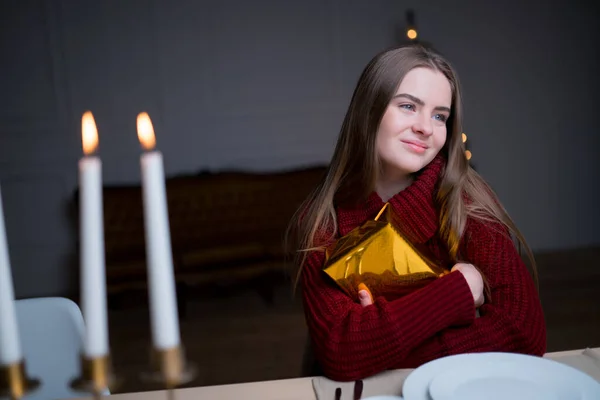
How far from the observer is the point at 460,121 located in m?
1.25

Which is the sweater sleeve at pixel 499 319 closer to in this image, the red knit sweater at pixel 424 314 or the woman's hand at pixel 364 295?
the red knit sweater at pixel 424 314

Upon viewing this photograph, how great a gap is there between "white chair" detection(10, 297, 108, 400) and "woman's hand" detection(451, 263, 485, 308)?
757 mm

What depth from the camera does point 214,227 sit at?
3551mm

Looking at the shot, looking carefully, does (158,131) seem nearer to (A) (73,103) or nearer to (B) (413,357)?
(A) (73,103)

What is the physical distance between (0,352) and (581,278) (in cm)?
356

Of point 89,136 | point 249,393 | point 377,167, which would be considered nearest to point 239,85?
point 377,167

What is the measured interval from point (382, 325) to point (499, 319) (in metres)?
0.23

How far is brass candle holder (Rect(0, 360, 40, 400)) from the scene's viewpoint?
443 mm

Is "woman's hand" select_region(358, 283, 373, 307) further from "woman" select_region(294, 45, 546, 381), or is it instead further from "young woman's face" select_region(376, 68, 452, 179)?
Result: "young woman's face" select_region(376, 68, 452, 179)

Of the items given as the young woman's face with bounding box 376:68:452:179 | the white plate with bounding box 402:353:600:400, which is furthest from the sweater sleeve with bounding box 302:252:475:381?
the young woman's face with bounding box 376:68:452:179

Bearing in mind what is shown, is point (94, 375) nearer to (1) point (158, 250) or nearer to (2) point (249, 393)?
(1) point (158, 250)

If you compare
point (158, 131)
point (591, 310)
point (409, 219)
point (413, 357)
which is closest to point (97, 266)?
point (413, 357)

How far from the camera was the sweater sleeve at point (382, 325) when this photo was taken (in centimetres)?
95

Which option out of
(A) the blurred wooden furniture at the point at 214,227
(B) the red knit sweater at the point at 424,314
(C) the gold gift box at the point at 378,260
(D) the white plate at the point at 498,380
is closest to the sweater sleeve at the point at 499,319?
(B) the red knit sweater at the point at 424,314
